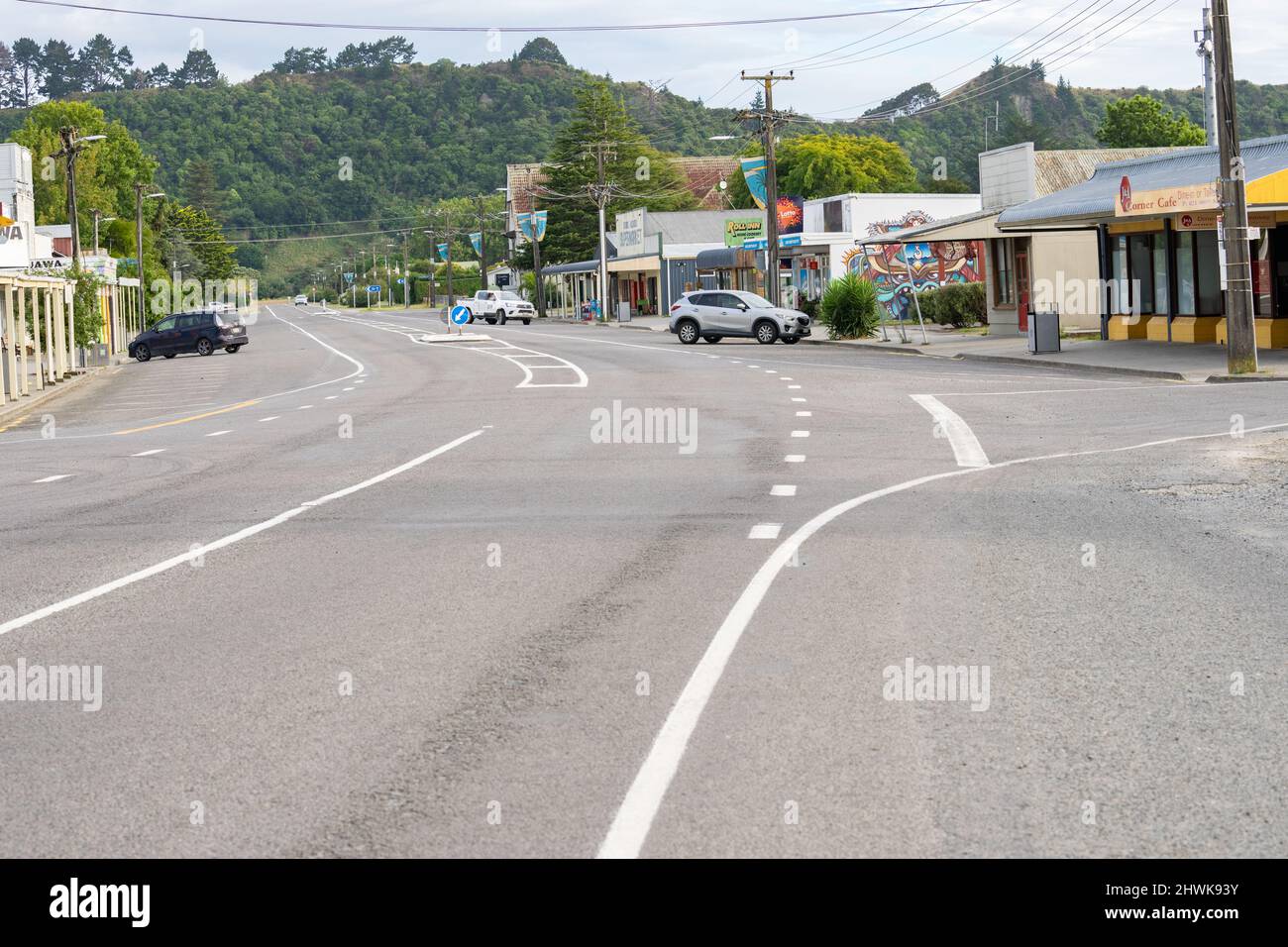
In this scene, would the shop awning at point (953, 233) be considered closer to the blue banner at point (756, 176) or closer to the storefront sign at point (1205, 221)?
the storefront sign at point (1205, 221)

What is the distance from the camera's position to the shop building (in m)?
30.8

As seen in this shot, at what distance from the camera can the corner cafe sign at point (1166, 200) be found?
96.8 feet

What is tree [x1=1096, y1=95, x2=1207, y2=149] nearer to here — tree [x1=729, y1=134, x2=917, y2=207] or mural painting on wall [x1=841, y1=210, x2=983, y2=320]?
A: tree [x1=729, y1=134, x2=917, y2=207]

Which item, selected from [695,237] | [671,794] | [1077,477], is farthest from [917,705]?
[695,237]

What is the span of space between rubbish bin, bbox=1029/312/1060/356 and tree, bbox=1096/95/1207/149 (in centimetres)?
7913

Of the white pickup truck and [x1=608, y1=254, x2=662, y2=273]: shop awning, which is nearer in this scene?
the white pickup truck

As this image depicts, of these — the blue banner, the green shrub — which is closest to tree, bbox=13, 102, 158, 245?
the blue banner

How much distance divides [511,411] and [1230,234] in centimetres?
1239

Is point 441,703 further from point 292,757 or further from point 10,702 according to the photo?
point 10,702

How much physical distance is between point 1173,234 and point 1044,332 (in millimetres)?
3952

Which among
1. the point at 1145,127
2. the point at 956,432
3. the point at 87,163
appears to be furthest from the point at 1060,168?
the point at 87,163

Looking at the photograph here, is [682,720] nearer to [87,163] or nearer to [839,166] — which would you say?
[87,163]

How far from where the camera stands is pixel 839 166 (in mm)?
108000
